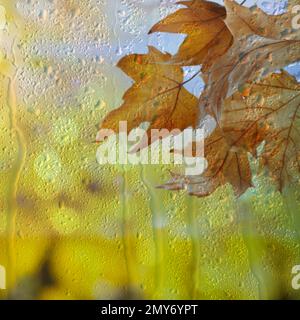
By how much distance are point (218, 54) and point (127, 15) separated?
0.50ft

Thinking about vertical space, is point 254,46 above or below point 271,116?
above

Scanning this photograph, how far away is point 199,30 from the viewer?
21.1 inches

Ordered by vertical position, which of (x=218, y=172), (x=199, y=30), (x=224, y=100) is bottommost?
(x=218, y=172)

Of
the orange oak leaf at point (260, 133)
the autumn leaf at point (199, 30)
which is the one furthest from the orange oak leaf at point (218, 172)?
the autumn leaf at point (199, 30)

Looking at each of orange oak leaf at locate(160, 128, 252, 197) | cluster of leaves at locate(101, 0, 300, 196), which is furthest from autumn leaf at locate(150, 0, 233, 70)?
orange oak leaf at locate(160, 128, 252, 197)

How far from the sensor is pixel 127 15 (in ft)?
1.81

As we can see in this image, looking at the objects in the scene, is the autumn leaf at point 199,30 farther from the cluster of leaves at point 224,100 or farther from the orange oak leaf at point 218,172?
the orange oak leaf at point 218,172

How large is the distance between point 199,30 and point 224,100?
111 millimetres

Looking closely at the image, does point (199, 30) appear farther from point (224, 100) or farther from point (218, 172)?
point (218, 172)

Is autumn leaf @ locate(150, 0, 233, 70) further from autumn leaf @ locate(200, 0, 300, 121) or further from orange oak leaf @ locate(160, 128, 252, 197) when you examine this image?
orange oak leaf @ locate(160, 128, 252, 197)

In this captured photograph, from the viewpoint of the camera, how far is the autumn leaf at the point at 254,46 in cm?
53

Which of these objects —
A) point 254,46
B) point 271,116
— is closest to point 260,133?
point 271,116
